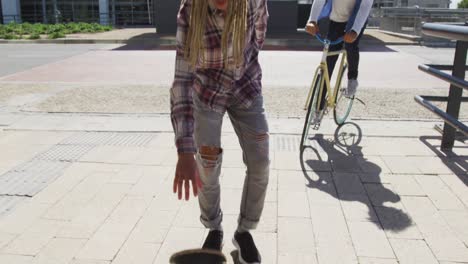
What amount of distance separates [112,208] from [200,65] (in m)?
1.67

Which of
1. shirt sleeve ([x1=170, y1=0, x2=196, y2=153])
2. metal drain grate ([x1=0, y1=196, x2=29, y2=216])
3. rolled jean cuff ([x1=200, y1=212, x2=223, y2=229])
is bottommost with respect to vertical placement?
metal drain grate ([x1=0, y1=196, x2=29, y2=216])

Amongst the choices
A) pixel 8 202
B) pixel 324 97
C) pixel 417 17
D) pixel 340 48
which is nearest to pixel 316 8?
pixel 340 48

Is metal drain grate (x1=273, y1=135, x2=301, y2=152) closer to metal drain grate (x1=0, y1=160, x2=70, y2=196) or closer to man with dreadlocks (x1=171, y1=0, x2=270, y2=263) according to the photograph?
metal drain grate (x1=0, y1=160, x2=70, y2=196)

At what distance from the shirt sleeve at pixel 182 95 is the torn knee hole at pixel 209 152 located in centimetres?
21

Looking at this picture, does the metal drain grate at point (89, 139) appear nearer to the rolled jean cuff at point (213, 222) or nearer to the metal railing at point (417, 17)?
the rolled jean cuff at point (213, 222)

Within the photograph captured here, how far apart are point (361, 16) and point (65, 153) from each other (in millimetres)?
3224

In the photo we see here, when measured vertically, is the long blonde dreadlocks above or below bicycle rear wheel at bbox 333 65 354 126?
above

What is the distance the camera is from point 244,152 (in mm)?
2580

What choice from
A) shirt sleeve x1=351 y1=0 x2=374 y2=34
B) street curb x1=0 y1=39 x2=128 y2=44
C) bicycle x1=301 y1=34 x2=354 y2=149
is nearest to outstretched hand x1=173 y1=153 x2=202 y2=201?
bicycle x1=301 y1=34 x2=354 y2=149

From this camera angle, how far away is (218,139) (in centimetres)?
250

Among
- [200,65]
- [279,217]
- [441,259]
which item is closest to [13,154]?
[279,217]

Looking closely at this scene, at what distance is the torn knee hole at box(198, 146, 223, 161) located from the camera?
98.3 inches

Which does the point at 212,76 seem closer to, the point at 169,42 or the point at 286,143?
the point at 286,143

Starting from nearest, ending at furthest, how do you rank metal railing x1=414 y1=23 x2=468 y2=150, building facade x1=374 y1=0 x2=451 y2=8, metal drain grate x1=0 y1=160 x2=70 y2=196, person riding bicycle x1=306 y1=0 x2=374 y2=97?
1. metal drain grate x1=0 y1=160 x2=70 y2=196
2. metal railing x1=414 y1=23 x2=468 y2=150
3. person riding bicycle x1=306 y1=0 x2=374 y2=97
4. building facade x1=374 y1=0 x2=451 y2=8
